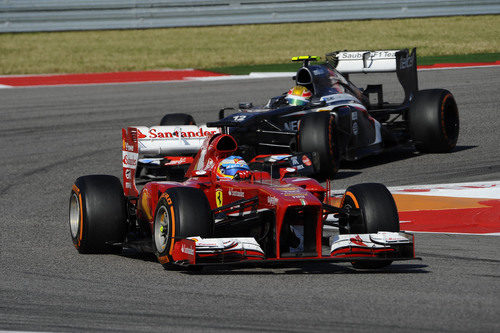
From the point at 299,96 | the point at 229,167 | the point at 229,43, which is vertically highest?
the point at 229,43

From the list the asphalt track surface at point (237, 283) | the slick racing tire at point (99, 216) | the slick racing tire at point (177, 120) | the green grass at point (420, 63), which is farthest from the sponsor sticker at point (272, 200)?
the green grass at point (420, 63)

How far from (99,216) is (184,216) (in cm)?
Result: 156

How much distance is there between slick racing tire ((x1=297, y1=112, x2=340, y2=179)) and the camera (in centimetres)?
1400

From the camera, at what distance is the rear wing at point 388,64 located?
54.0 feet

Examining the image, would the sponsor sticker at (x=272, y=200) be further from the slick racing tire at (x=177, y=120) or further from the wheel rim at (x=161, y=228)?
the slick racing tire at (x=177, y=120)

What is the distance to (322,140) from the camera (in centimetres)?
1399

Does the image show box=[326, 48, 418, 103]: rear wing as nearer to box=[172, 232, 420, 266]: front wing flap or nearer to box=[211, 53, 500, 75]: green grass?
box=[172, 232, 420, 266]: front wing flap

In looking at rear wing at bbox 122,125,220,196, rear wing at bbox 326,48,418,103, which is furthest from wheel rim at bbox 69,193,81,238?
rear wing at bbox 326,48,418,103

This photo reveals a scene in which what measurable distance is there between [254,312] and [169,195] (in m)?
1.92

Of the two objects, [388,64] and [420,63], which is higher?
[420,63]

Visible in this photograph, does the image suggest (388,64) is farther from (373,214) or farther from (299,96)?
(373,214)

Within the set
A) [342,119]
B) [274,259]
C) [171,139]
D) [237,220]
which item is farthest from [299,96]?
[274,259]

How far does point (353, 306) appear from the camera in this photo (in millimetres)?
7121

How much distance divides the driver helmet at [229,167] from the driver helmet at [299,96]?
6.02m
